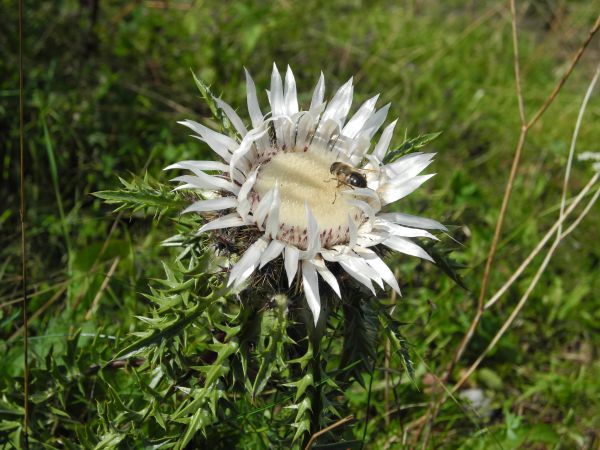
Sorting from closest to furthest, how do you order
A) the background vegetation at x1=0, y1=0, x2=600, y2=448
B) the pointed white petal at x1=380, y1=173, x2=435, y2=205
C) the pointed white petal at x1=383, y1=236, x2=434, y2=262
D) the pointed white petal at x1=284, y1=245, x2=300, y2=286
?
the pointed white petal at x1=284, y1=245, x2=300, y2=286 < the pointed white petal at x1=383, y1=236, x2=434, y2=262 < the pointed white petal at x1=380, y1=173, x2=435, y2=205 < the background vegetation at x1=0, y1=0, x2=600, y2=448

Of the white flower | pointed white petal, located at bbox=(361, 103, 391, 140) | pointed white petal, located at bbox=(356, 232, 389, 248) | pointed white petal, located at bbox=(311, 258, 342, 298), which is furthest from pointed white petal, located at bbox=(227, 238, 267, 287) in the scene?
pointed white petal, located at bbox=(361, 103, 391, 140)

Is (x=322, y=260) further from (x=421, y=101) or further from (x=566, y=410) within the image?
(x=421, y=101)

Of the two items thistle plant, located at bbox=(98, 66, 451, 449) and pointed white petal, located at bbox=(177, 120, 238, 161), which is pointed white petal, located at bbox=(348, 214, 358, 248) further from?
pointed white petal, located at bbox=(177, 120, 238, 161)

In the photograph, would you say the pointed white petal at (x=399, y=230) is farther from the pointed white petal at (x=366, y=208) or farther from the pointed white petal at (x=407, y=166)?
the pointed white petal at (x=407, y=166)

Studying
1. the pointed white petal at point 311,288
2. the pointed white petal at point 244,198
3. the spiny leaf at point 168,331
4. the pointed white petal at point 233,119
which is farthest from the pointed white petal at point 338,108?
the spiny leaf at point 168,331

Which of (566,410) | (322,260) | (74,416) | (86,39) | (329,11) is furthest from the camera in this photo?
(329,11)

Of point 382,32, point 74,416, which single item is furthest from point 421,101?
point 74,416
